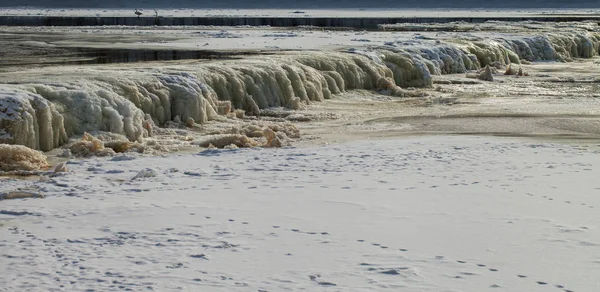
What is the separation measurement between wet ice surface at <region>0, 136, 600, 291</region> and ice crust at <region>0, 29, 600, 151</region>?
1313 mm

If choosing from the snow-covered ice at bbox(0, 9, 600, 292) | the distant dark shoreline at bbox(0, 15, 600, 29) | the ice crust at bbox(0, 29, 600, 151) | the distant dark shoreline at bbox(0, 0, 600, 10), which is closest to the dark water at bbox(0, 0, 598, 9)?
the distant dark shoreline at bbox(0, 0, 600, 10)

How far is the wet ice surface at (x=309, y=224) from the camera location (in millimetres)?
5789

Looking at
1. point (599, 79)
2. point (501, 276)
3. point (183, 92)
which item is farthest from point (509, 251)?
point (599, 79)

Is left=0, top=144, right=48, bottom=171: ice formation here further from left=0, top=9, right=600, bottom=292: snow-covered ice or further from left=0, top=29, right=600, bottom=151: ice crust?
left=0, top=29, right=600, bottom=151: ice crust

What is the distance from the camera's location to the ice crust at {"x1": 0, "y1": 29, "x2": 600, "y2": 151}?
10.6 meters

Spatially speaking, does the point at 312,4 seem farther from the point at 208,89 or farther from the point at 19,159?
the point at 19,159

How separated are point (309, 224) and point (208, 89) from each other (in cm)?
712

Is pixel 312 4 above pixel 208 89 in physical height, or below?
below

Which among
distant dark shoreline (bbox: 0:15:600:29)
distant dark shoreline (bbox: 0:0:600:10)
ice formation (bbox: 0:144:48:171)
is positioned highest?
ice formation (bbox: 0:144:48:171)

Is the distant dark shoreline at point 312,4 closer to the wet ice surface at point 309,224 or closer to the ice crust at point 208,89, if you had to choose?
the ice crust at point 208,89

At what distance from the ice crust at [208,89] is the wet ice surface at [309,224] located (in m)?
1.31

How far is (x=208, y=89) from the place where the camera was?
13898mm

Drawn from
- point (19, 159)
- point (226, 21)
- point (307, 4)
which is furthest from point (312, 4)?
point (19, 159)

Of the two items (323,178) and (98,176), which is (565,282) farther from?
(98,176)
